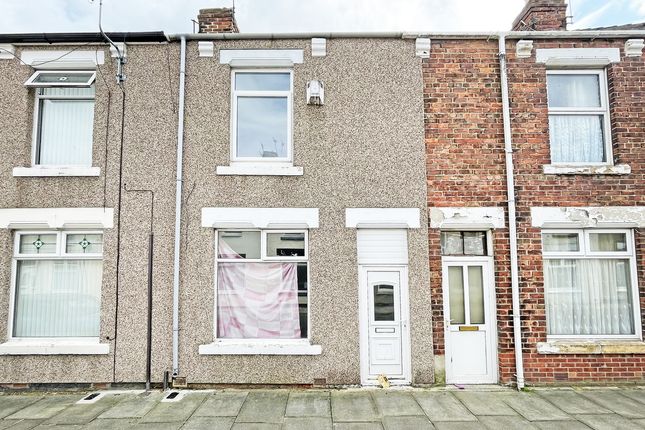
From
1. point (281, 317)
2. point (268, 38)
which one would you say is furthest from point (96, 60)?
point (281, 317)

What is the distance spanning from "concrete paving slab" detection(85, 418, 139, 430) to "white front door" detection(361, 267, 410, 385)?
330 cm

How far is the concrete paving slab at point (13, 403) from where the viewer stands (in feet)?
19.0

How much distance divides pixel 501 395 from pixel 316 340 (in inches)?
112

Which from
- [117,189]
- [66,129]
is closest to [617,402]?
[117,189]

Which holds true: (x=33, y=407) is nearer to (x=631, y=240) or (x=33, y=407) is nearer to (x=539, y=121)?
(x=539, y=121)

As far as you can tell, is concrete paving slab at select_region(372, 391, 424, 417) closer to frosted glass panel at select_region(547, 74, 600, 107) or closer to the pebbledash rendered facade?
the pebbledash rendered facade

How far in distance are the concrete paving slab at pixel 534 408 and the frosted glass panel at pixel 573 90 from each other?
4736 millimetres

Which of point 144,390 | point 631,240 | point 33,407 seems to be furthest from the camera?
point 631,240

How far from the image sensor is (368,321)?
6.78 metres

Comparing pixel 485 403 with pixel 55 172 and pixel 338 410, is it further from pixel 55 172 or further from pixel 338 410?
pixel 55 172

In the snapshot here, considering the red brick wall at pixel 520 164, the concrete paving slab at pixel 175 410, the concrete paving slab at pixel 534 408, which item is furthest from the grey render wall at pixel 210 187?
the concrete paving slab at pixel 534 408

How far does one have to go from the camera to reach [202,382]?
6.58 m

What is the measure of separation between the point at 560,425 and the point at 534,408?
531 mm

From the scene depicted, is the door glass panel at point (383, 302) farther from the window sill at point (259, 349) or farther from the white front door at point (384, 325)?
the window sill at point (259, 349)
